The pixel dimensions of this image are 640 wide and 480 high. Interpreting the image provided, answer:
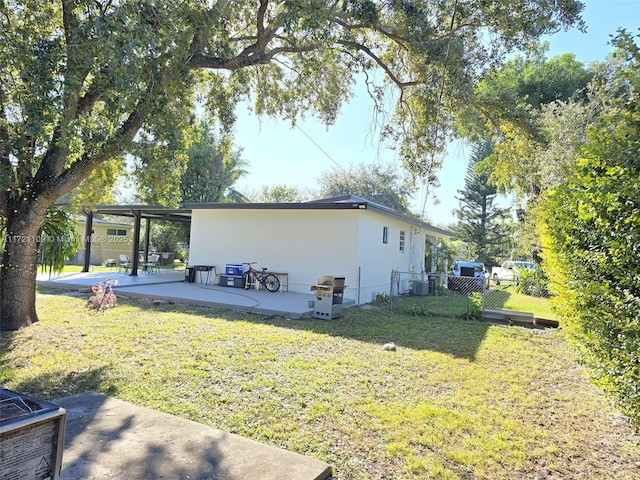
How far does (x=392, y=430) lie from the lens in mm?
3486

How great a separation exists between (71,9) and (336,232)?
8004 mm

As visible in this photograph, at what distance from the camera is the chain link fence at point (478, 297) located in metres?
9.19

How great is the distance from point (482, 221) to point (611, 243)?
32464mm

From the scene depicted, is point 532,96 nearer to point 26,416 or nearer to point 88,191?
point 88,191

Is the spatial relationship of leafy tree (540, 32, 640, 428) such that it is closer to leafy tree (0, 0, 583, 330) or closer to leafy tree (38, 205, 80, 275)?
leafy tree (0, 0, 583, 330)

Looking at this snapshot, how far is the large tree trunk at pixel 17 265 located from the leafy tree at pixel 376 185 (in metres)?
26.1

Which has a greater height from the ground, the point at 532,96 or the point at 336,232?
the point at 532,96

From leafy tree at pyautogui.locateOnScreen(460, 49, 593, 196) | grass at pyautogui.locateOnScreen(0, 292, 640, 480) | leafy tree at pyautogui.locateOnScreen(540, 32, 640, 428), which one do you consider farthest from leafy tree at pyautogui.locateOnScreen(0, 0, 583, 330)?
grass at pyautogui.locateOnScreen(0, 292, 640, 480)

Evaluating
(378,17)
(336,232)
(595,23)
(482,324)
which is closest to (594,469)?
(482,324)

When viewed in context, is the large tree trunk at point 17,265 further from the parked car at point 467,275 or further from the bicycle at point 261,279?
the parked car at point 467,275

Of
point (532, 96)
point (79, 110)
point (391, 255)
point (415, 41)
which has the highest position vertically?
point (532, 96)

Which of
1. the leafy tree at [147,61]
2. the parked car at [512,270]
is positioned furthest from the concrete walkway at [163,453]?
the parked car at [512,270]

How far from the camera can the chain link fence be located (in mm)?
9188

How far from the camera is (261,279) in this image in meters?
12.6
